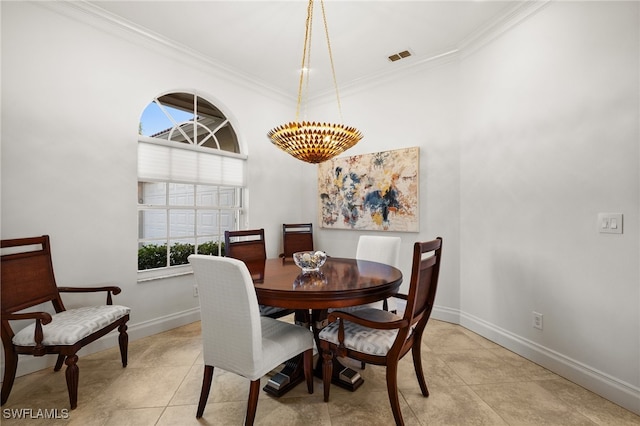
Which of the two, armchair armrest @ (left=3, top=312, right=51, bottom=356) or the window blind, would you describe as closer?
armchair armrest @ (left=3, top=312, right=51, bottom=356)

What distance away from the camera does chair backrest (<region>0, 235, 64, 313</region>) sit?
1.99m

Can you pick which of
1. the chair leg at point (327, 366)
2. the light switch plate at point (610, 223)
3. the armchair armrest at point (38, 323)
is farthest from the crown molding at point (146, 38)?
the light switch plate at point (610, 223)

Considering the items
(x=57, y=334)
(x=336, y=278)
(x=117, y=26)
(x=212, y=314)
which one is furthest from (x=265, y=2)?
(x=57, y=334)

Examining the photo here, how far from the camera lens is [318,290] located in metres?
1.72

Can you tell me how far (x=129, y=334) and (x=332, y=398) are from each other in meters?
2.07

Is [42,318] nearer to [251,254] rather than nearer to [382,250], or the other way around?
[251,254]

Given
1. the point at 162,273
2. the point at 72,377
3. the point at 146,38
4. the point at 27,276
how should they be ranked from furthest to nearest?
the point at 162,273 → the point at 146,38 → the point at 27,276 → the point at 72,377

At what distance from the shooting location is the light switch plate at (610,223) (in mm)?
1957

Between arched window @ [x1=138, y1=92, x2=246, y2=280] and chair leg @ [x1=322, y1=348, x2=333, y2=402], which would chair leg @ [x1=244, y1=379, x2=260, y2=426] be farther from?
arched window @ [x1=138, y1=92, x2=246, y2=280]

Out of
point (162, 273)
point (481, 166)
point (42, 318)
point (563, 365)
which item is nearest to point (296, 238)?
point (162, 273)

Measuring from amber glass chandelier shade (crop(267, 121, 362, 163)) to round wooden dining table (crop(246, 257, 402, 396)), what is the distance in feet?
3.02

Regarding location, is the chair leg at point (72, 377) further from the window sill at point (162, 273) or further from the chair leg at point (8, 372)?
the window sill at point (162, 273)

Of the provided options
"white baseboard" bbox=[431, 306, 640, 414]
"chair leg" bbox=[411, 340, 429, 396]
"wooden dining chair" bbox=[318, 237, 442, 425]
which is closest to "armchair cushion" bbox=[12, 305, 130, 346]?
"wooden dining chair" bbox=[318, 237, 442, 425]

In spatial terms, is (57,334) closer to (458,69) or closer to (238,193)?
(238,193)
